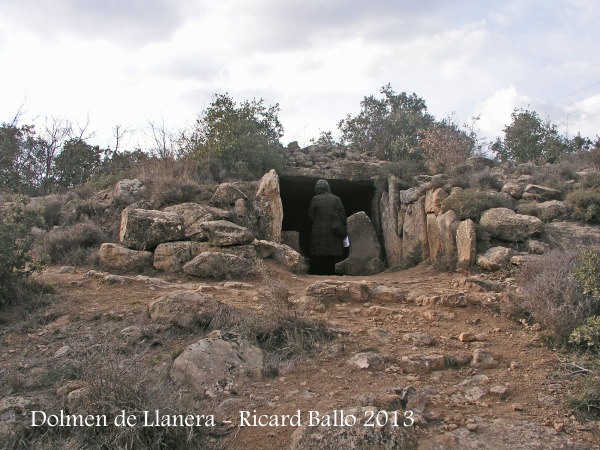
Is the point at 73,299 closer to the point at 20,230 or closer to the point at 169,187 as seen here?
the point at 20,230

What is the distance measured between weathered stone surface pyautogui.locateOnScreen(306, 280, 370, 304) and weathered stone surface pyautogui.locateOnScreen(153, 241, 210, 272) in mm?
2058

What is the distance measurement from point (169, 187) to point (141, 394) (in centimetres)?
593

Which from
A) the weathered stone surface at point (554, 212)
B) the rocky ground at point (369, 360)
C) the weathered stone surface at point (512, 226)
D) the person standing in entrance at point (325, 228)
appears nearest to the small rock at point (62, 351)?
the rocky ground at point (369, 360)

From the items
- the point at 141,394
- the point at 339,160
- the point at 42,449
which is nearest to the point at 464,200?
the point at 339,160

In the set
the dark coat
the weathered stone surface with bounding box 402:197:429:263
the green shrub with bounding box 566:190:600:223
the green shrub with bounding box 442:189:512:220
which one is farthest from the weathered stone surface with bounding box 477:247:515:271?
the dark coat

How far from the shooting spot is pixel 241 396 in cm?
422

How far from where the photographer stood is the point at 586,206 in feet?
26.7

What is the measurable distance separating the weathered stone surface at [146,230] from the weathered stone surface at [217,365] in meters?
3.33

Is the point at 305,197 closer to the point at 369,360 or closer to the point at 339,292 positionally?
the point at 339,292

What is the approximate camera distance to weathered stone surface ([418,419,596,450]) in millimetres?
3371

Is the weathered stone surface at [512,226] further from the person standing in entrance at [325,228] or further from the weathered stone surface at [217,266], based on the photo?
the weathered stone surface at [217,266]

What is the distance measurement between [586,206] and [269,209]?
5.11 metres

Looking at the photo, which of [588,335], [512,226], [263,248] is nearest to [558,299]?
[588,335]

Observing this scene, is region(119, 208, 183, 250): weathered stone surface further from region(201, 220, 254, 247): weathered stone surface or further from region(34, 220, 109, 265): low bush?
region(34, 220, 109, 265): low bush
